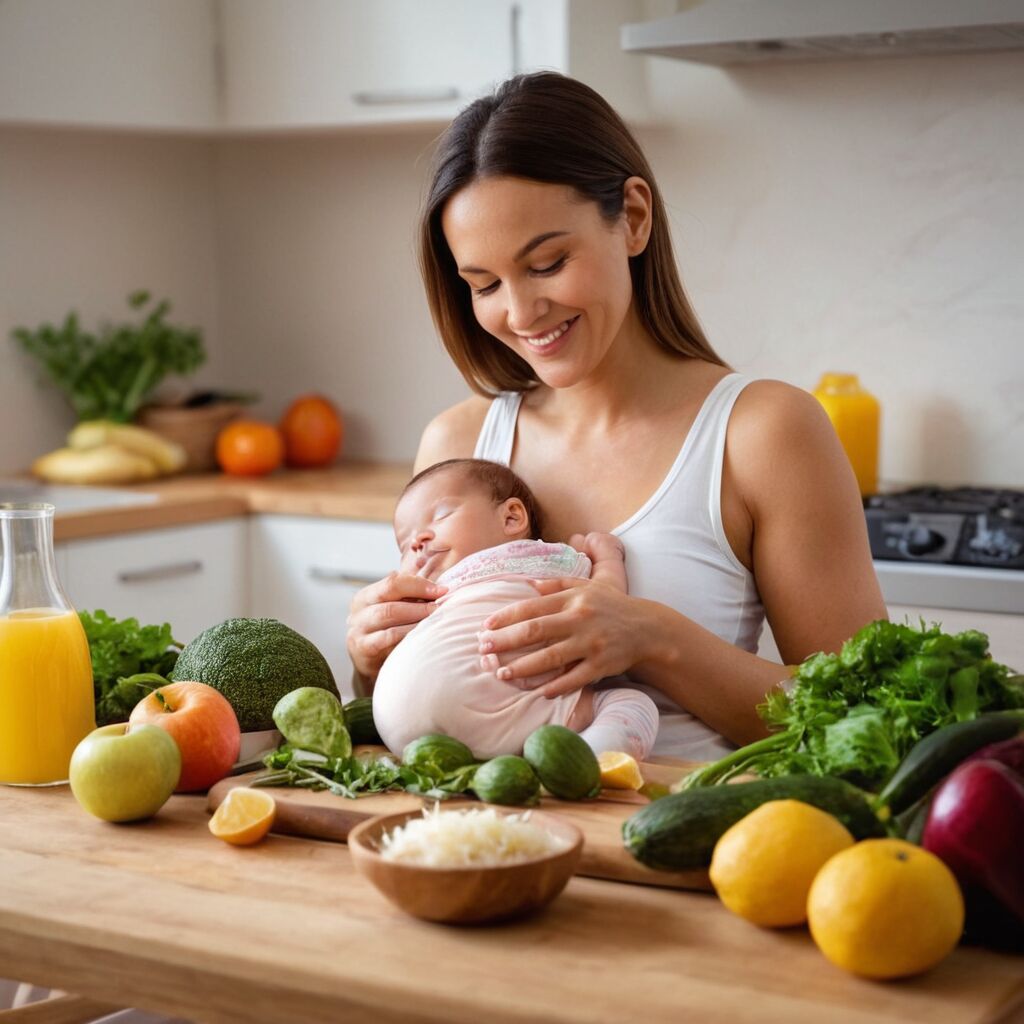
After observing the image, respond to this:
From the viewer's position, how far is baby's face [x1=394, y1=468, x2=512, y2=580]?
171 cm

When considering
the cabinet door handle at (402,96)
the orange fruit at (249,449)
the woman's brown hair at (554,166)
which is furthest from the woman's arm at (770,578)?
the orange fruit at (249,449)

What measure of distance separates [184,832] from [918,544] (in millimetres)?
1709

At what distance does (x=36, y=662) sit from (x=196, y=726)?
0.53 ft

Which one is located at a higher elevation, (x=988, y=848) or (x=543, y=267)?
(x=543, y=267)

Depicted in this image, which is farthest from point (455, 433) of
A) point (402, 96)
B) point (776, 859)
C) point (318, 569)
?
point (402, 96)

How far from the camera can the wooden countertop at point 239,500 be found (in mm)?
2959

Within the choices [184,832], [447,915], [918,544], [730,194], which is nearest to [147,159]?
[730,194]

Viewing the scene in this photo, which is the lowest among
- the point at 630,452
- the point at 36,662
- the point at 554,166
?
the point at 36,662

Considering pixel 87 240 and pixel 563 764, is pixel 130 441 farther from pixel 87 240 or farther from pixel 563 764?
pixel 563 764

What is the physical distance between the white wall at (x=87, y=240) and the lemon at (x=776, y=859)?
286 centimetres

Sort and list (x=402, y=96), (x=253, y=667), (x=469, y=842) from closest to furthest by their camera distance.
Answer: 1. (x=469, y=842)
2. (x=253, y=667)
3. (x=402, y=96)

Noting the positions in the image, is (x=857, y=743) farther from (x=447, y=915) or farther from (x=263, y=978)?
(x=263, y=978)

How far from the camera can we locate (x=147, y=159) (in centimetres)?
386

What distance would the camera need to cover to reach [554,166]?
1.64 m
